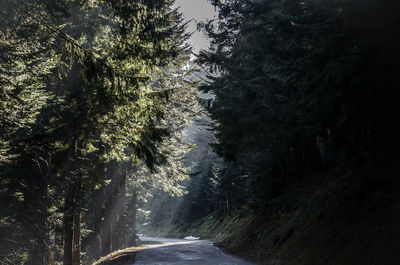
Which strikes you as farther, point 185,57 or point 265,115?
point 185,57

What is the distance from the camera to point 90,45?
604 inches

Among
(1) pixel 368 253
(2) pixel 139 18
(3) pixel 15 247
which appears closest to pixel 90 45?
(2) pixel 139 18

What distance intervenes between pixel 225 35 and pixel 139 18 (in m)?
13.5

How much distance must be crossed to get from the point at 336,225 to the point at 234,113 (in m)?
9.70

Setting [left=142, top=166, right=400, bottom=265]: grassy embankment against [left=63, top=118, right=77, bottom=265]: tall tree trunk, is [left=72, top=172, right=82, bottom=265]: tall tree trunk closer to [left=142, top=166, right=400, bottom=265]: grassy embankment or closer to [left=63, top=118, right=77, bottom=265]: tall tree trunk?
[left=63, top=118, right=77, bottom=265]: tall tree trunk

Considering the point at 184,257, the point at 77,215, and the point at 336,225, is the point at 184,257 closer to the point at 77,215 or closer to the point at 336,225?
the point at 77,215

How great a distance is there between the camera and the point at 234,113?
65.1 feet

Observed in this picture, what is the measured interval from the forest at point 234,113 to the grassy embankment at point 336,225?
6 centimetres

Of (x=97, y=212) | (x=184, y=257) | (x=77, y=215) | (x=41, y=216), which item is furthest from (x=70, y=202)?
(x=97, y=212)

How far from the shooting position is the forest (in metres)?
8.77

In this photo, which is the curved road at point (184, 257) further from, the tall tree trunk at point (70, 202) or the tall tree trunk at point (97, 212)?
the tall tree trunk at point (97, 212)

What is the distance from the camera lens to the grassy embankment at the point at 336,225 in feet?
29.1

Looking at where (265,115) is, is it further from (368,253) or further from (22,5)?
(22,5)

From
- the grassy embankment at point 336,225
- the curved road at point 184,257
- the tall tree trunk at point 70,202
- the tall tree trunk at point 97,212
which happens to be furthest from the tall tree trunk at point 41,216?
the tall tree trunk at point 97,212
